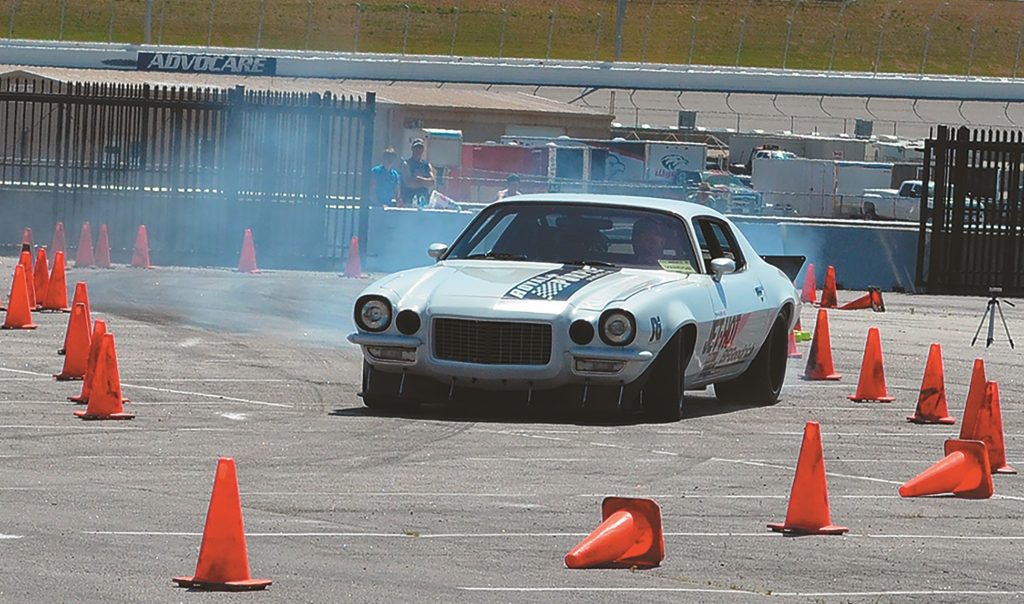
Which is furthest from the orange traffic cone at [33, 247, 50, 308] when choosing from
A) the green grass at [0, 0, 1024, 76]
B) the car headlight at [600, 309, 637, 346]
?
the green grass at [0, 0, 1024, 76]

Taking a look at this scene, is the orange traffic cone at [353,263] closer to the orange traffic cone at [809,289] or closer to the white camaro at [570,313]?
the orange traffic cone at [809,289]

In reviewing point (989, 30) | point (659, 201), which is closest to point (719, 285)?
point (659, 201)

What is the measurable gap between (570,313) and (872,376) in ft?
→ 10.6

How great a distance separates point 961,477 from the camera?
913 centimetres

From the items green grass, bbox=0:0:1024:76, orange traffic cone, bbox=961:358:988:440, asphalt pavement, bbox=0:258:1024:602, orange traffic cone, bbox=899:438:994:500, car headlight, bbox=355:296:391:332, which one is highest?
green grass, bbox=0:0:1024:76

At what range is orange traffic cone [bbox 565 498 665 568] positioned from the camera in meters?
7.01

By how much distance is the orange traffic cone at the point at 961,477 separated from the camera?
29.9 feet

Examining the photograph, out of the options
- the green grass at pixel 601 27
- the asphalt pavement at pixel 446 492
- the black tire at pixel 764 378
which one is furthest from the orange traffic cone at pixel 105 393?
the green grass at pixel 601 27

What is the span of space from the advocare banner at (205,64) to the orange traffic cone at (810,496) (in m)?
47.4

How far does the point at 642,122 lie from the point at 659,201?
60.2m

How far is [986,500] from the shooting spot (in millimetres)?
9117

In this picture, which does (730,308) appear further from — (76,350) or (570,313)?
(76,350)

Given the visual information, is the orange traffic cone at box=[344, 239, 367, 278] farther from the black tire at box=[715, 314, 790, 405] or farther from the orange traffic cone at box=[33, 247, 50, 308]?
the black tire at box=[715, 314, 790, 405]

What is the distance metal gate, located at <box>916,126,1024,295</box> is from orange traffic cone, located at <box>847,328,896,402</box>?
1312cm
